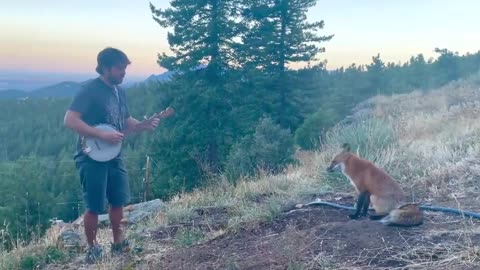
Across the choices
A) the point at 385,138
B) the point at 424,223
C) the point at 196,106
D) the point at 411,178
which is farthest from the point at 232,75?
the point at 424,223

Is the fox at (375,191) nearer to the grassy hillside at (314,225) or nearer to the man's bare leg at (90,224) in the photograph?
the grassy hillside at (314,225)

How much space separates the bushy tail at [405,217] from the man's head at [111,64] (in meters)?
2.68

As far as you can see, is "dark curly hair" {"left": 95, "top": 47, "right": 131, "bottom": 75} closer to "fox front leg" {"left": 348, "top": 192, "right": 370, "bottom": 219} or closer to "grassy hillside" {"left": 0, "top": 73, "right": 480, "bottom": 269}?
"grassy hillside" {"left": 0, "top": 73, "right": 480, "bottom": 269}

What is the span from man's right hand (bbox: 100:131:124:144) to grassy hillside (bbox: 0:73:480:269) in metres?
1.04

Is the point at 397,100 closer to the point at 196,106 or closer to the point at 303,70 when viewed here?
the point at 303,70

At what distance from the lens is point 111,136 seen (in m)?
4.77

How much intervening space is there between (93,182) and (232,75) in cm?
2366

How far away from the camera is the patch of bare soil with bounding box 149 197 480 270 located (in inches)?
145

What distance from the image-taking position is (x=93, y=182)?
4871 mm

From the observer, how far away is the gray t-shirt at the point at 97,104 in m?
4.82

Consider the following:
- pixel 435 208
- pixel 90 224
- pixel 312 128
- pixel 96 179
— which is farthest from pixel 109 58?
pixel 312 128

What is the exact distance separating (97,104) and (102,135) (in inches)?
13.3

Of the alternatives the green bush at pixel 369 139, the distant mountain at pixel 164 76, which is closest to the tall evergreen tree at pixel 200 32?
the distant mountain at pixel 164 76

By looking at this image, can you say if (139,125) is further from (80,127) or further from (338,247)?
(338,247)
